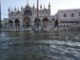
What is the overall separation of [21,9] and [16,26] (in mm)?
10918

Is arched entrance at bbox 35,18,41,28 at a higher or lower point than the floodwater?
higher

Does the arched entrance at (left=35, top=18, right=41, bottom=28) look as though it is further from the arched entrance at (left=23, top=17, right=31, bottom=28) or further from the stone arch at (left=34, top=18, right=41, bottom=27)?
the arched entrance at (left=23, top=17, right=31, bottom=28)

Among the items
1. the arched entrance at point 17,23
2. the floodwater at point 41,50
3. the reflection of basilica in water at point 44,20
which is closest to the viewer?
the floodwater at point 41,50

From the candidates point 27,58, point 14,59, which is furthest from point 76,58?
point 14,59

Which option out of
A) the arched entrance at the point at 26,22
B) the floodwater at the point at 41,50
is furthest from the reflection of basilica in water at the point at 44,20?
the floodwater at the point at 41,50

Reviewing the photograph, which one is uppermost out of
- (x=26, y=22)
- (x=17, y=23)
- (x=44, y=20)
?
(x=44, y=20)

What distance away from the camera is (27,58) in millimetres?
11469

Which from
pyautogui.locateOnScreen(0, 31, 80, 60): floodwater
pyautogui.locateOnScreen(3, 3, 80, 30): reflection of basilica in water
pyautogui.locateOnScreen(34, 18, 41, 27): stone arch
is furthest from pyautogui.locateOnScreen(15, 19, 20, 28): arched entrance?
pyautogui.locateOnScreen(0, 31, 80, 60): floodwater

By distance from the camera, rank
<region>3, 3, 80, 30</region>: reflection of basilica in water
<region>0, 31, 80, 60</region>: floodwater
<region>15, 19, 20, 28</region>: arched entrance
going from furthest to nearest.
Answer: <region>15, 19, 20, 28</region>: arched entrance
<region>3, 3, 80, 30</region>: reflection of basilica in water
<region>0, 31, 80, 60</region>: floodwater

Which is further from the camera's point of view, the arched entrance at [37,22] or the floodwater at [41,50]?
the arched entrance at [37,22]

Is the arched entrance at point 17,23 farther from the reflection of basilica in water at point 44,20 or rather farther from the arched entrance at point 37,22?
the arched entrance at point 37,22

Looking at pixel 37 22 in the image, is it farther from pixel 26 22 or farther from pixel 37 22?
pixel 26 22

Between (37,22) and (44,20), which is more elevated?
(44,20)

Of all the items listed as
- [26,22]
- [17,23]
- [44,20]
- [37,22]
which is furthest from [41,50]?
[17,23]
